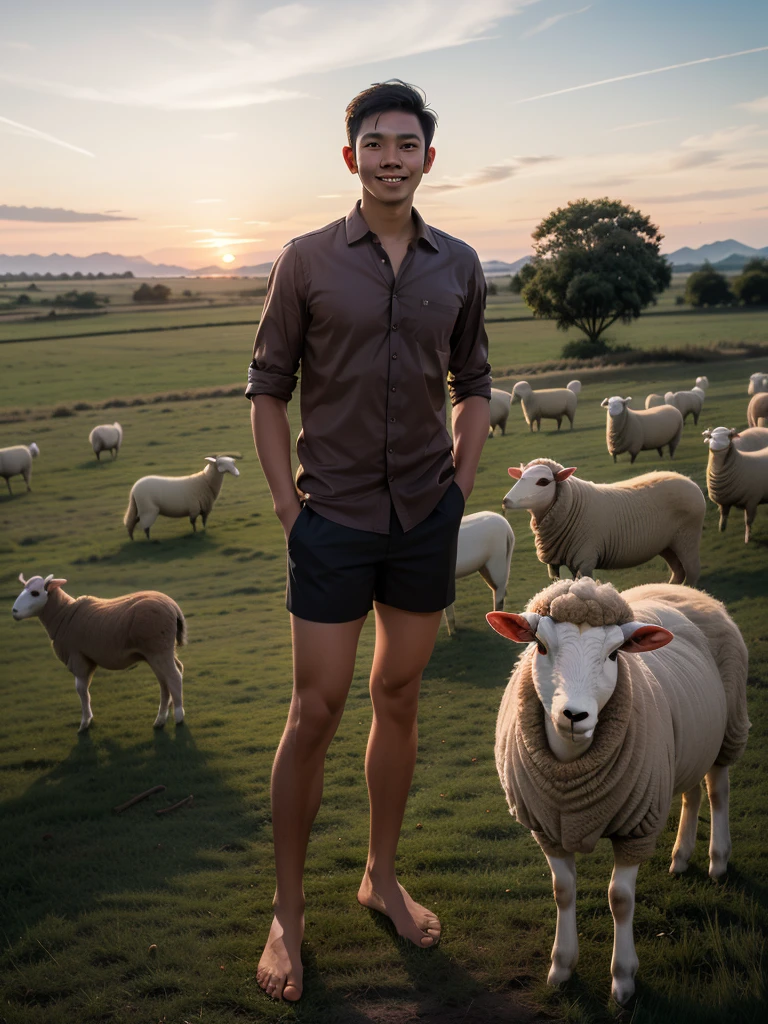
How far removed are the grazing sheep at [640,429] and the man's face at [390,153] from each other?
374 inches

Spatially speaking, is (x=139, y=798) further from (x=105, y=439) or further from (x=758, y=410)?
(x=105, y=439)

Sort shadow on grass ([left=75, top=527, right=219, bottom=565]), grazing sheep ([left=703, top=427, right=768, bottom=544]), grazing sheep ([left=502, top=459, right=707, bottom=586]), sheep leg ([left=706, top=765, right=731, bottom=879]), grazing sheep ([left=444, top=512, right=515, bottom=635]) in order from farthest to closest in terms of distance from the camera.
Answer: shadow on grass ([left=75, top=527, right=219, bottom=565]) → grazing sheep ([left=703, top=427, right=768, bottom=544]) → grazing sheep ([left=444, top=512, right=515, bottom=635]) → grazing sheep ([left=502, top=459, right=707, bottom=586]) → sheep leg ([left=706, top=765, right=731, bottom=879])

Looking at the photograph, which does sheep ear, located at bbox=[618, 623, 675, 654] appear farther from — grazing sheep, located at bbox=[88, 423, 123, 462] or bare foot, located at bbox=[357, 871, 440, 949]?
grazing sheep, located at bbox=[88, 423, 123, 462]

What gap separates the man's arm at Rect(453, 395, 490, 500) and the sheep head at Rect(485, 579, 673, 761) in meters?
0.49

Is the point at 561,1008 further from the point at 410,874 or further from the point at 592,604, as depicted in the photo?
the point at 592,604

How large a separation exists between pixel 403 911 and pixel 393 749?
0.59 m

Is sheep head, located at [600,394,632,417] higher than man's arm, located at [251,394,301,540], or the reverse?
man's arm, located at [251,394,301,540]

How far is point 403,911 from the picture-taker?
9.70ft

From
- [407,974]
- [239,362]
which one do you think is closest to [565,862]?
[407,974]

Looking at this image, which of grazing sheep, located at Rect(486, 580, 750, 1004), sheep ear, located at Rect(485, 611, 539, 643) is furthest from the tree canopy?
sheep ear, located at Rect(485, 611, 539, 643)

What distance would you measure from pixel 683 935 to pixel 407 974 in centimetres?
92

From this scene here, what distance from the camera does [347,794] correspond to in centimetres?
440

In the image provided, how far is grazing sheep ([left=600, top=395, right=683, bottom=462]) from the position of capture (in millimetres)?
11606

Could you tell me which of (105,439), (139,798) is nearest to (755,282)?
(105,439)
